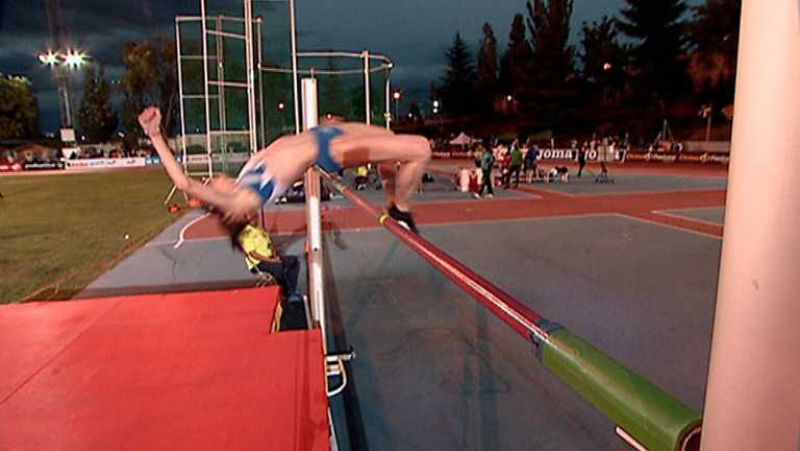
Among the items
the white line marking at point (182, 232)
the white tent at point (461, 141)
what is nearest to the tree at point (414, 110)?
the white tent at point (461, 141)

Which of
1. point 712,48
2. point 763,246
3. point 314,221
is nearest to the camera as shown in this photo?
point 763,246

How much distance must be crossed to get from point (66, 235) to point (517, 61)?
154 feet

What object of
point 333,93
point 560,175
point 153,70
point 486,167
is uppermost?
point 153,70

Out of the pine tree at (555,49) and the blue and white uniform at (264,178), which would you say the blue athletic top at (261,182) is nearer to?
the blue and white uniform at (264,178)

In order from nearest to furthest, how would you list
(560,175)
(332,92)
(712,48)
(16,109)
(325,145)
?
(325,145)
(332,92)
(560,175)
(712,48)
(16,109)

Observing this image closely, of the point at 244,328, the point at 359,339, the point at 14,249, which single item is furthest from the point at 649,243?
the point at 14,249

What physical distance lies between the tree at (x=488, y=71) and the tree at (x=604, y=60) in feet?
35.1

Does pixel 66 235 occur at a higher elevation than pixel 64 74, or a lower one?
lower

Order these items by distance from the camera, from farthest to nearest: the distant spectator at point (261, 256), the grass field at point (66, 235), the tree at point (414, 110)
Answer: the tree at point (414, 110), the grass field at point (66, 235), the distant spectator at point (261, 256)

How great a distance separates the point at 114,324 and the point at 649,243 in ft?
24.9

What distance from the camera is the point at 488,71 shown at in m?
56.8

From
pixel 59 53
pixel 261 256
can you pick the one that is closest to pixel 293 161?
pixel 261 256

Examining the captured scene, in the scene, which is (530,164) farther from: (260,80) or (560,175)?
(260,80)

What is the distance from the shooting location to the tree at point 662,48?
1586 inches
